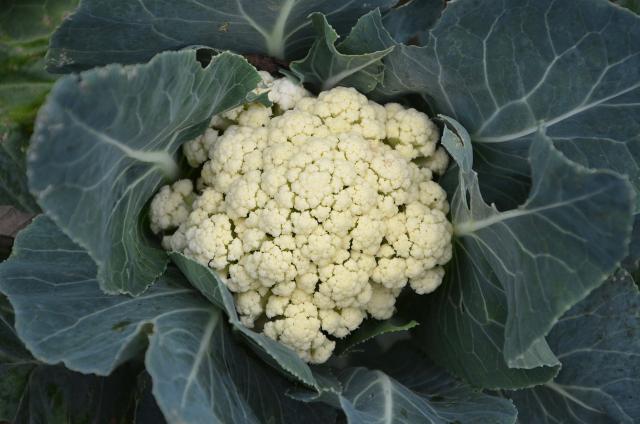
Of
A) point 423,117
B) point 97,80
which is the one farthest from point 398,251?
point 97,80

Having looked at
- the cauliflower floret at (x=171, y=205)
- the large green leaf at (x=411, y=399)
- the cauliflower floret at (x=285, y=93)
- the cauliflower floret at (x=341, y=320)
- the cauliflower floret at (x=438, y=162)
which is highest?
the cauliflower floret at (x=285, y=93)

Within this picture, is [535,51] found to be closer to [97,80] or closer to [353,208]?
[353,208]

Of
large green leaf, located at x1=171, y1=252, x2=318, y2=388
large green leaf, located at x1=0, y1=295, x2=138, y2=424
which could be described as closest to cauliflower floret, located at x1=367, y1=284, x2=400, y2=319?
large green leaf, located at x1=171, y1=252, x2=318, y2=388

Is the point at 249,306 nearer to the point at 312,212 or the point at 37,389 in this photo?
the point at 312,212

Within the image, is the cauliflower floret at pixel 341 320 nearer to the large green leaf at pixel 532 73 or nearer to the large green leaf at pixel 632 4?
the large green leaf at pixel 532 73

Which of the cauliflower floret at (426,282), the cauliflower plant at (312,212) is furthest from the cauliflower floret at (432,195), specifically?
the cauliflower floret at (426,282)
